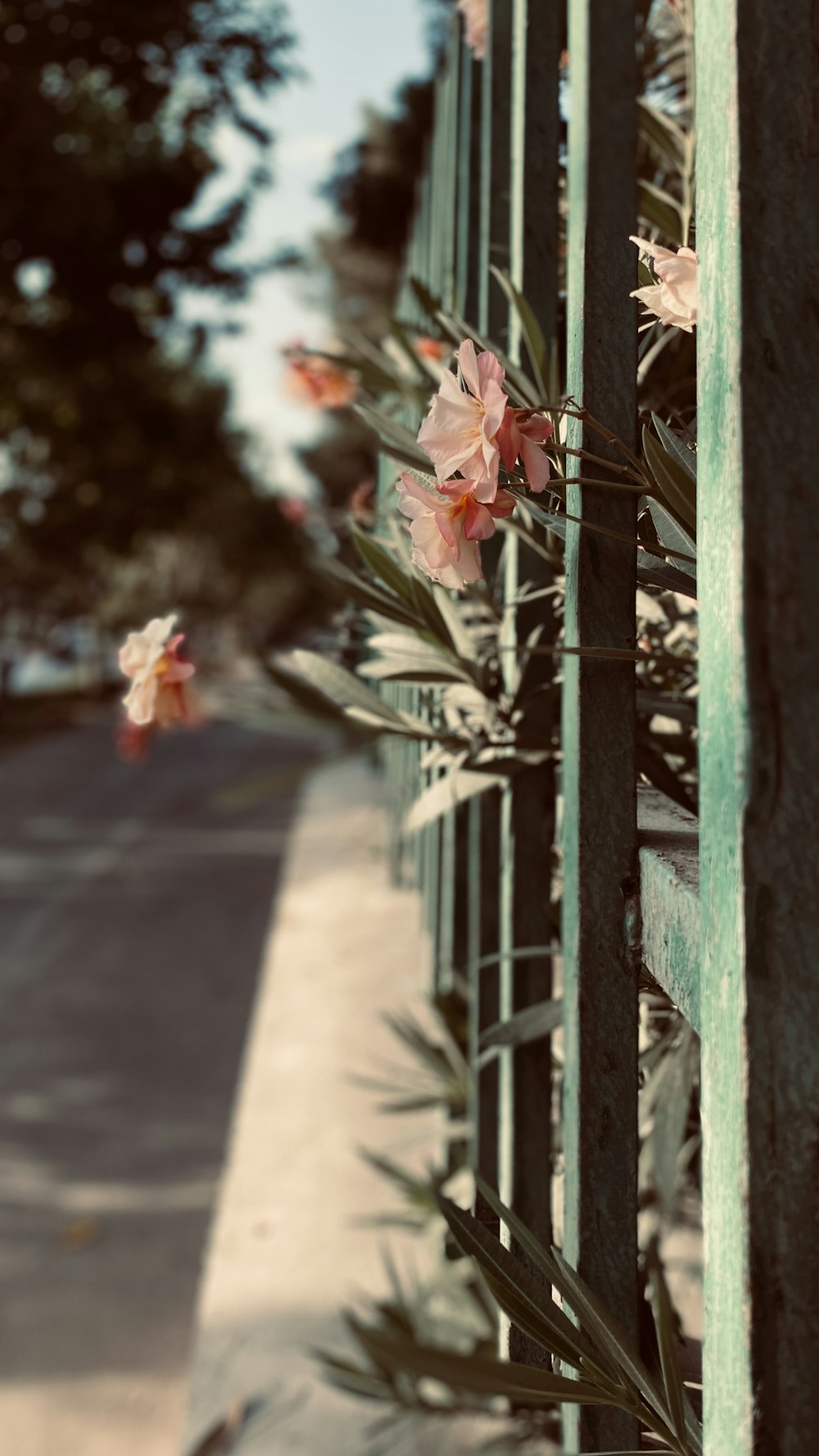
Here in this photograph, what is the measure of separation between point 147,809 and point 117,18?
834cm

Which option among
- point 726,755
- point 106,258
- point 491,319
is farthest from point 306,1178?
point 106,258

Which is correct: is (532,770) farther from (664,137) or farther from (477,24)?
(477,24)

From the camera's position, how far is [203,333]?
993cm

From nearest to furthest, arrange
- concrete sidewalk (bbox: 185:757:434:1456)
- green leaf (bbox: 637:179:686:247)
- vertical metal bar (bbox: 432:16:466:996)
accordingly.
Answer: green leaf (bbox: 637:179:686:247) < vertical metal bar (bbox: 432:16:466:996) < concrete sidewalk (bbox: 185:757:434:1456)

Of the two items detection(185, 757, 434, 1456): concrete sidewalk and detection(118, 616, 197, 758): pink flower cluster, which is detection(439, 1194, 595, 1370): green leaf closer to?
detection(118, 616, 197, 758): pink flower cluster

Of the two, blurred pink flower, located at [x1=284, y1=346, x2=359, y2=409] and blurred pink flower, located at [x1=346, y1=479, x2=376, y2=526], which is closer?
blurred pink flower, located at [x1=346, y1=479, x2=376, y2=526]

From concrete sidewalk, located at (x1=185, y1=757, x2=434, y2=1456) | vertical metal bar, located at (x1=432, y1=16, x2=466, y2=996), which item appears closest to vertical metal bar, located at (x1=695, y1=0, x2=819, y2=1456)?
vertical metal bar, located at (x1=432, y1=16, x2=466, y2=996)

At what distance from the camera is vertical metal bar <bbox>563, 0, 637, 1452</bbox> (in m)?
0.76

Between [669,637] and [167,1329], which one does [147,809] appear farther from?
[669,637]

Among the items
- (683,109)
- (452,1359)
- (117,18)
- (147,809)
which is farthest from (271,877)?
(452,1359)

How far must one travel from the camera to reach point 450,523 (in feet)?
2.30

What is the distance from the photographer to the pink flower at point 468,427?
26.0 inches

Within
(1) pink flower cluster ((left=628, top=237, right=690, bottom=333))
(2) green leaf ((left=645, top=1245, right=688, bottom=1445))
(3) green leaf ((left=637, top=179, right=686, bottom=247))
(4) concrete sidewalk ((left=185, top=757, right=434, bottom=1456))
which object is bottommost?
(4) concrete sidewalk ((left=185, top=757, right=434, bottom=1456))

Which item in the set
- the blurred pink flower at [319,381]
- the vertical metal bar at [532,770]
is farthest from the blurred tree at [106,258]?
the vertical metal bar at [532,770]
